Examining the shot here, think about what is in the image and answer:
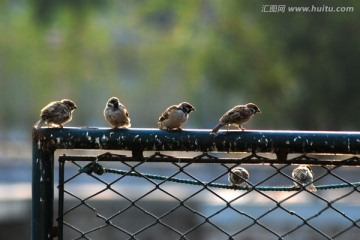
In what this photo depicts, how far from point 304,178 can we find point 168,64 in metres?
36.9

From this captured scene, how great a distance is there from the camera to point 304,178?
2.21 meters

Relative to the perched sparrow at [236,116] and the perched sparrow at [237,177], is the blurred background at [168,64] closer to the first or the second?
the perched sparrow at [236,116]

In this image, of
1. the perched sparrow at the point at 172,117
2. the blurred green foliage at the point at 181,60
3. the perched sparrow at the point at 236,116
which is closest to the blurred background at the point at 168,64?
the blurred green foliage at the point at 181,60

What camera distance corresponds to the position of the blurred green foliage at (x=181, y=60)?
2548cm

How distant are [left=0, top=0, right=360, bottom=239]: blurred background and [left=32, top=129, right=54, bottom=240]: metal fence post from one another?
18.4 m

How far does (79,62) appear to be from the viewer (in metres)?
36.5

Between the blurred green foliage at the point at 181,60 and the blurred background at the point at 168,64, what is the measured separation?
0.04 m

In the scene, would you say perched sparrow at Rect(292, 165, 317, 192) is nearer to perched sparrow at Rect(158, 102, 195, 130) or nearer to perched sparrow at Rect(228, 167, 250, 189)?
perched sparrow at Rect(228, 167, 250, 189)

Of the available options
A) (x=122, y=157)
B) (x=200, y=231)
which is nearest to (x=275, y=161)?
(x=122, y=157)

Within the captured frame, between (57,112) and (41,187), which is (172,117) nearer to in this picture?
(57,112)

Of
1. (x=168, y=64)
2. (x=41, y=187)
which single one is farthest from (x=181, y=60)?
(x=41, y=187)

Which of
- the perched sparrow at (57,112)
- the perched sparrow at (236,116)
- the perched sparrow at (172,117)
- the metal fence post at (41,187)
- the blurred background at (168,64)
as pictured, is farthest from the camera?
the blurred background at (168,64)

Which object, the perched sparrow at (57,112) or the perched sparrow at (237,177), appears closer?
the perched sparrow at (237,177)

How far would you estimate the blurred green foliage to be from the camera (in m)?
25.5
